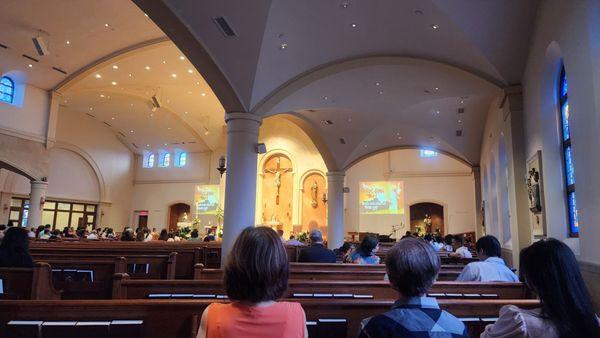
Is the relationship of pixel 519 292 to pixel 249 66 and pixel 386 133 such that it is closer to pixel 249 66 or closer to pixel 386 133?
pixel 249 66

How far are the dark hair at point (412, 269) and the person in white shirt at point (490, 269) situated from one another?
2.31m

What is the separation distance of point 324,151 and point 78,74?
27.4 feet

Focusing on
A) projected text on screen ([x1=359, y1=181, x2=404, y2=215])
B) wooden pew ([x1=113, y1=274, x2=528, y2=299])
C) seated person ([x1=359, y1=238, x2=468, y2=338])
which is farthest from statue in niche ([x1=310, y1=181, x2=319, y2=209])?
seated person ([x1=359, y1=238, x2=468, y2=338])

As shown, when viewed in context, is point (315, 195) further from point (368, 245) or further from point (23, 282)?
point (23, 282)

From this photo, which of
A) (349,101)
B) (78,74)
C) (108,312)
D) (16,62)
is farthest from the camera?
(78,74)

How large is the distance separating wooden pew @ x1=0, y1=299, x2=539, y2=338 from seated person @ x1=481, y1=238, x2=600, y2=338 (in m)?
0.93

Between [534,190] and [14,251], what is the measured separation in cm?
612

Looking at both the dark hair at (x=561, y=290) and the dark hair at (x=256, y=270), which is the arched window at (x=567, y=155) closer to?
the dark hair at (x=561, y=290)

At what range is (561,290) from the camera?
1343 mm

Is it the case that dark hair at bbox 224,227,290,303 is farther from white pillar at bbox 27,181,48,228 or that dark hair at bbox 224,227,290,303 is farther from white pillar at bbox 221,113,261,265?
white pillar at bbox 27,181,48,228

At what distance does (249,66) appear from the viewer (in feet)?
21.5

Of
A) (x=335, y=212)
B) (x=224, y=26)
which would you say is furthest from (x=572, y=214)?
(x=335, y=212)

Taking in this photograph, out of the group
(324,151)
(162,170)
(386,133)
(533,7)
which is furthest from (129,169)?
(533,7)

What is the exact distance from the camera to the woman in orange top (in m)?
1.35
